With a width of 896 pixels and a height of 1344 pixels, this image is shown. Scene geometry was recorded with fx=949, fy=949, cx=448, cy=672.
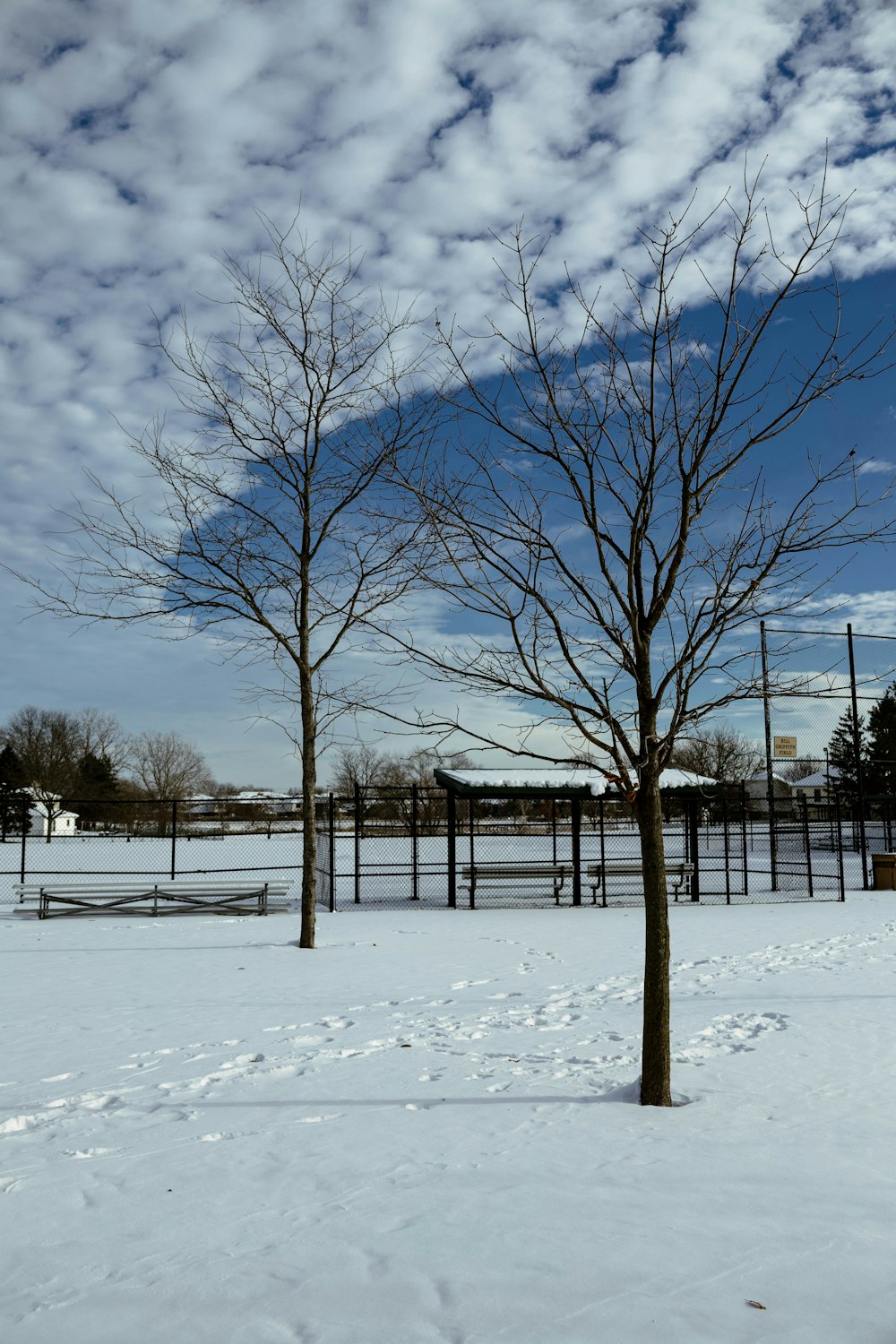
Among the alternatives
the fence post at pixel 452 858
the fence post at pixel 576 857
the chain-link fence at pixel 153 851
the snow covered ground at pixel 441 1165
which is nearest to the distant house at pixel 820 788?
the fence post at pixel 576 857

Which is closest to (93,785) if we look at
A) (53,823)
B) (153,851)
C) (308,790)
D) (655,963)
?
(53,823)

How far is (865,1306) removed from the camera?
10.5 ft

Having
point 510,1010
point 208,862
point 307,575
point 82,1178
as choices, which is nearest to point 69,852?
point 208,862

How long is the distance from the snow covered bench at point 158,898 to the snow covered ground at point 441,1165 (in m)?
6.78

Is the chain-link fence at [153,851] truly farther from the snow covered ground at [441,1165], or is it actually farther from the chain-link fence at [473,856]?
the snow covered ground at [441,1165]

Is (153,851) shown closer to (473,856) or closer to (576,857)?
(473,856)

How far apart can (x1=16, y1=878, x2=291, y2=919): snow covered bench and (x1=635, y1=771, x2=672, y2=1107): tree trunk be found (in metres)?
11.9

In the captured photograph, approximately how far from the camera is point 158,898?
1627cm

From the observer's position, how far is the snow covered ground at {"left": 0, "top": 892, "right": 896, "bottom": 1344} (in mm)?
3197

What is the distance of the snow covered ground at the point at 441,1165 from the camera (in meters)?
3.20

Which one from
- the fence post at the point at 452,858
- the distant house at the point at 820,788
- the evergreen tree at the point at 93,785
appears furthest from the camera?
the evergreen tree at the point at 93,785

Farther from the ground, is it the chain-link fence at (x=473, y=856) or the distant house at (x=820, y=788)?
the distant house at (x=820, y=788)

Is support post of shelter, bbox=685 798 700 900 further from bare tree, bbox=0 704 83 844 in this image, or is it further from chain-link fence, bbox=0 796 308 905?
bare tree, bbox=0 704 83 844

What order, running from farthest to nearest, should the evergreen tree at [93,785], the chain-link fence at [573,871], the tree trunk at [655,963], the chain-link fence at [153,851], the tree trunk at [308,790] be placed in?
1. the evergreen tree at [93,785]
2. the chain-link fence at [153,851]
3. the chain-link fence at [573,871]
4. the tree trunk at [308,790]
5. the tree trunk at [655,963]
